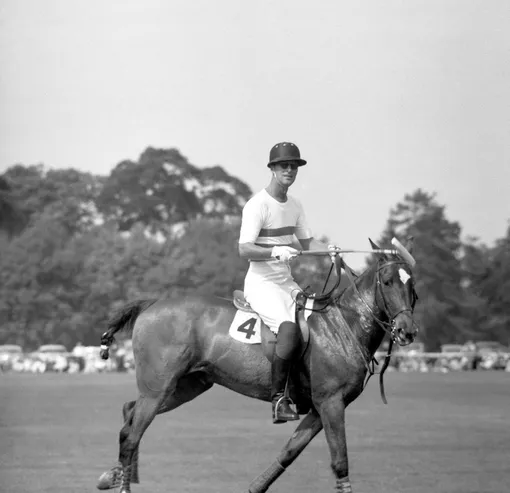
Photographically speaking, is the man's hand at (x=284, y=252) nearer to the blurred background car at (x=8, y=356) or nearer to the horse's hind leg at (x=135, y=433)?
the horse's hind leg at (x=135, y=433)

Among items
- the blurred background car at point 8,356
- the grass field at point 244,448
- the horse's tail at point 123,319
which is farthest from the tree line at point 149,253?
the horse's tail at point 123,319

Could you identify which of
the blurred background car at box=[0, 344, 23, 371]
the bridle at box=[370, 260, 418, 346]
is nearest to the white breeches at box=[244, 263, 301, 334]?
the bridle at box=[370, 260, 418, 346]

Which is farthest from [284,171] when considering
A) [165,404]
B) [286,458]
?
[286,458]

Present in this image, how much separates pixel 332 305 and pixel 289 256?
92 cm

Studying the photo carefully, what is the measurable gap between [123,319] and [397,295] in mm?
2817

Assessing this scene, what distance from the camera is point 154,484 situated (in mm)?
14234

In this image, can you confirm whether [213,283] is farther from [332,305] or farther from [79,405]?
[332,305]

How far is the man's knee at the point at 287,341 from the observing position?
36.6 ft

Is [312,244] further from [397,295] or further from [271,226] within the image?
[397,295]

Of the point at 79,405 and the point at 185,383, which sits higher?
the point at 185,383

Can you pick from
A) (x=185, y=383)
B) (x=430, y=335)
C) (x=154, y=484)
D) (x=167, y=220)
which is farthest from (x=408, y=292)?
(x=167, y=220)

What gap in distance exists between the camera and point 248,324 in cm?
1166

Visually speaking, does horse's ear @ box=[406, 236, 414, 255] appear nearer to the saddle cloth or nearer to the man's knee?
the saddle cloth

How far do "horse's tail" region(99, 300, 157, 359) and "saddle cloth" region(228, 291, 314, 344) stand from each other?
106 cm
